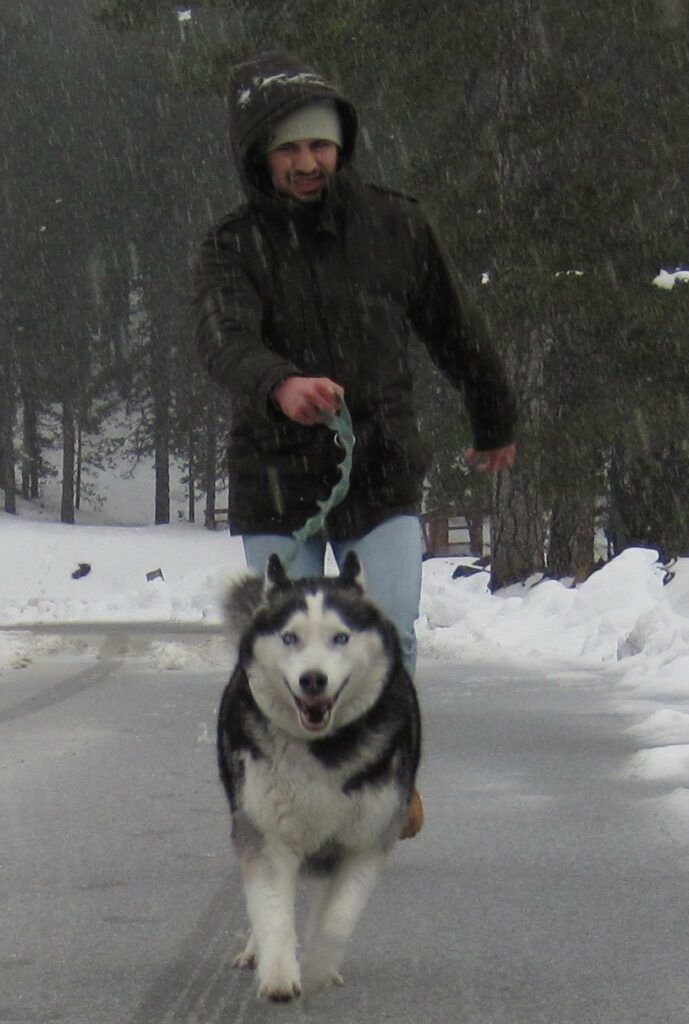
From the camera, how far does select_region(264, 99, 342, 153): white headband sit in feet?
15.7

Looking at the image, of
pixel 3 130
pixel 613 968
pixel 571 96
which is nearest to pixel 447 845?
pixel 613 968

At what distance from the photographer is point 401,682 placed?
4574mm

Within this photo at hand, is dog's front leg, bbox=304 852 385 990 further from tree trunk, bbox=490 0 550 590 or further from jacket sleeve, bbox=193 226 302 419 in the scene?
tree trunk, bbox=490 0 550 590

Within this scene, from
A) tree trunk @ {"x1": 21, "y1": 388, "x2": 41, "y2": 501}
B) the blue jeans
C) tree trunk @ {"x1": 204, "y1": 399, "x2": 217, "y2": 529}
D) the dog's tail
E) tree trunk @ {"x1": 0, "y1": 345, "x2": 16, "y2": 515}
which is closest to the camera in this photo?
the dog's tail

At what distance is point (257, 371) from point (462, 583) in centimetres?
1949

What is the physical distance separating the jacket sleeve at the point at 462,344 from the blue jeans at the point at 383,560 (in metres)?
0.49

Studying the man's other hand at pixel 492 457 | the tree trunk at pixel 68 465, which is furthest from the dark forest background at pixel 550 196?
the tree trunk at pixel 68 465

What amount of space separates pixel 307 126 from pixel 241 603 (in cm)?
128

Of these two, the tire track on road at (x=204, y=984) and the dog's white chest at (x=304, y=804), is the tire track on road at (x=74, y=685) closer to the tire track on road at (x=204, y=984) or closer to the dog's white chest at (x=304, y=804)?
the tire track on road at (x=204, y=984)

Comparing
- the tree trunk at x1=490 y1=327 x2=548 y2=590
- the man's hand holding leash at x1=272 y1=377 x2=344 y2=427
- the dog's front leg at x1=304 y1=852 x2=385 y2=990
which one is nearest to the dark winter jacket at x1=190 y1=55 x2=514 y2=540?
the man's hand holding leash at x1=272 y1=377 x2=344 y2=427

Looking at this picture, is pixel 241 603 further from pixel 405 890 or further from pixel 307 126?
pixel 405 890

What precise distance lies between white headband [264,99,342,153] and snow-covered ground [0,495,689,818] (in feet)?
3.79

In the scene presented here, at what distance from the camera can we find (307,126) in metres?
4.82

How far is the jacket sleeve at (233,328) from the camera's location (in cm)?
442
